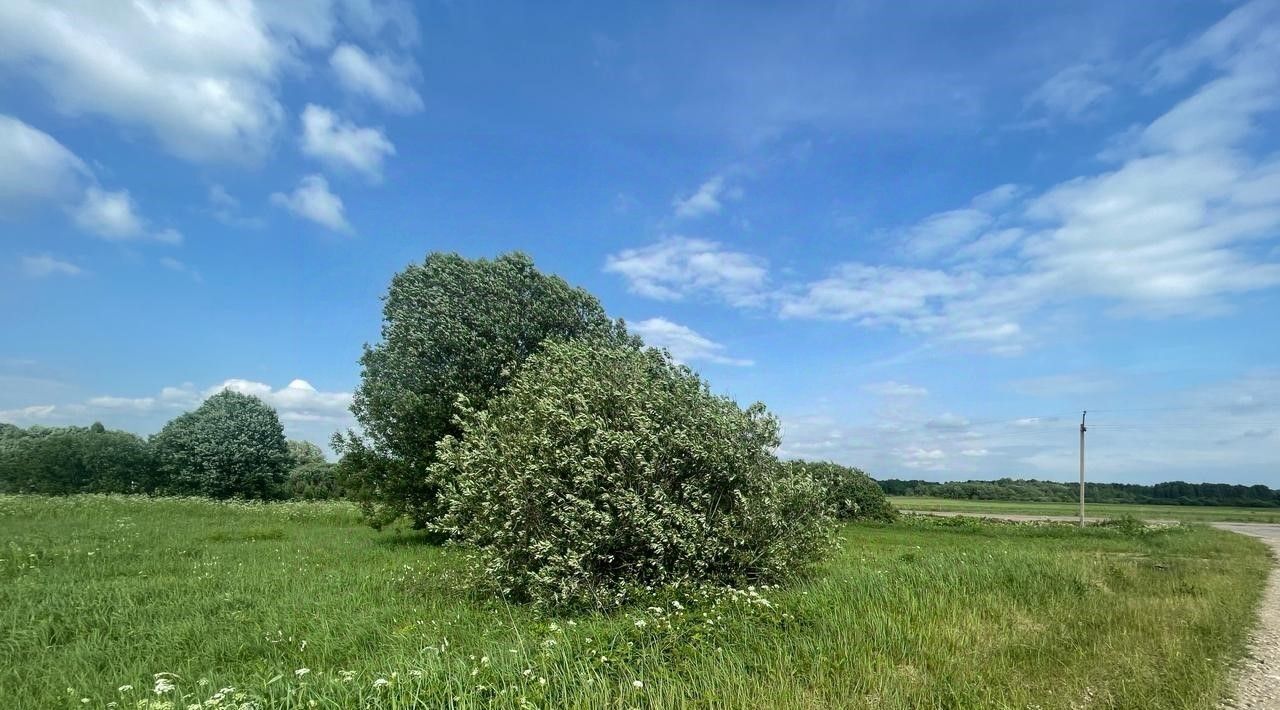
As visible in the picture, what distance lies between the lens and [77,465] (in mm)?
67750

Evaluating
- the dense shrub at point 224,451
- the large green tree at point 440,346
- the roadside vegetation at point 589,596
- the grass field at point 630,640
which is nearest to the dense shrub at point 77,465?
the dense shrub at point 224,451

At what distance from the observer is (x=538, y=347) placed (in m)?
23.1

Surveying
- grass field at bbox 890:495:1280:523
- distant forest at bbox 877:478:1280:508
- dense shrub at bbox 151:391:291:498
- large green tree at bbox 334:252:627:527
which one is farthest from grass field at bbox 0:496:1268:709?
distant forest at bbox 877:478:1280:508

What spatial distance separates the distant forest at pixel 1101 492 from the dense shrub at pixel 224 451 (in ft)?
332

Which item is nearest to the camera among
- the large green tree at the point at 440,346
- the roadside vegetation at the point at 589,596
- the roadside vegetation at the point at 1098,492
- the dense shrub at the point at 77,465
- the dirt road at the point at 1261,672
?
the roadside vegetation at the point at 589,596

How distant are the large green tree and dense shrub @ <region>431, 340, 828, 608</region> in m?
9.52

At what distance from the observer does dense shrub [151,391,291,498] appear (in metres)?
63.8

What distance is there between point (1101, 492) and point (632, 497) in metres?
148

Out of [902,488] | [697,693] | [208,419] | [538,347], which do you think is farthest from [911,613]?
[902,488]

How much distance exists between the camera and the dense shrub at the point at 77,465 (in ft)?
216

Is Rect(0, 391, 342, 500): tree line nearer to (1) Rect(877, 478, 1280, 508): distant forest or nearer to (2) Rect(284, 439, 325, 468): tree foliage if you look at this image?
(2) Rect(284, 439, 325, 468): tree foliage

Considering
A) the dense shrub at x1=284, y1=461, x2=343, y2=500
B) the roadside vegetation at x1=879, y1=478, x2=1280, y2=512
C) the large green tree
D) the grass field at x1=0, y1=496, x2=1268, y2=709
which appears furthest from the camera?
the roadside vegetation at x1=879, y1=478, x2=1280, y2=512

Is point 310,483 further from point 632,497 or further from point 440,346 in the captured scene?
point 632,497

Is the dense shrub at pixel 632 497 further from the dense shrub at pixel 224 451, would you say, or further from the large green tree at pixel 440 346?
the dense shrub at pixel 224 451
